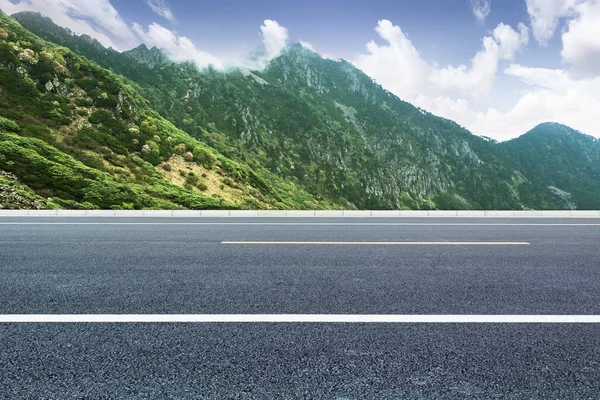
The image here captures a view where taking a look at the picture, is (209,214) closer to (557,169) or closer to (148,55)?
(148,55)

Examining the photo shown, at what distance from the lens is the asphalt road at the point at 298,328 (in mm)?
2287

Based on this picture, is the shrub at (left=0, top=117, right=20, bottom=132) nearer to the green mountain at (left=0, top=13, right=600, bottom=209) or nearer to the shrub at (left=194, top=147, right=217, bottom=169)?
the green mountain at (left=0, top=13, right=600, bottom=209)

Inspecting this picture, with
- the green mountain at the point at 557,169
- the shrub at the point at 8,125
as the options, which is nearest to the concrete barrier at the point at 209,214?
the shrub at the point at 8,125

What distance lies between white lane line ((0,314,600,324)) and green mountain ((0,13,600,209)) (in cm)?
2813

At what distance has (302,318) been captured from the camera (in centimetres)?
330

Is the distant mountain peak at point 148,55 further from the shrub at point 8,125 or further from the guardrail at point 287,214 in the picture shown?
the guardrail at point 287,214

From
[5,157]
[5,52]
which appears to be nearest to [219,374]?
[5,157]

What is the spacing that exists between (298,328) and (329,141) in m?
99.0

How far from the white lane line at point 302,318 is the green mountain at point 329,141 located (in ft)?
92.3

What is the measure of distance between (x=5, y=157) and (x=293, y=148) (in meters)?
68.7

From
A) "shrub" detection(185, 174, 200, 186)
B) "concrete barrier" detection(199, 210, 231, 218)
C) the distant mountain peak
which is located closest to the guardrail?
"concrete barrier" detection(199, 210, 231, 218)

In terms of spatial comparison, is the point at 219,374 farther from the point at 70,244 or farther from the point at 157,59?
the point at 157,59

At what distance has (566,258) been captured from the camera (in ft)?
19.0

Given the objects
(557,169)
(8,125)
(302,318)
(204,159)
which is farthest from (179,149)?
(557,169)
